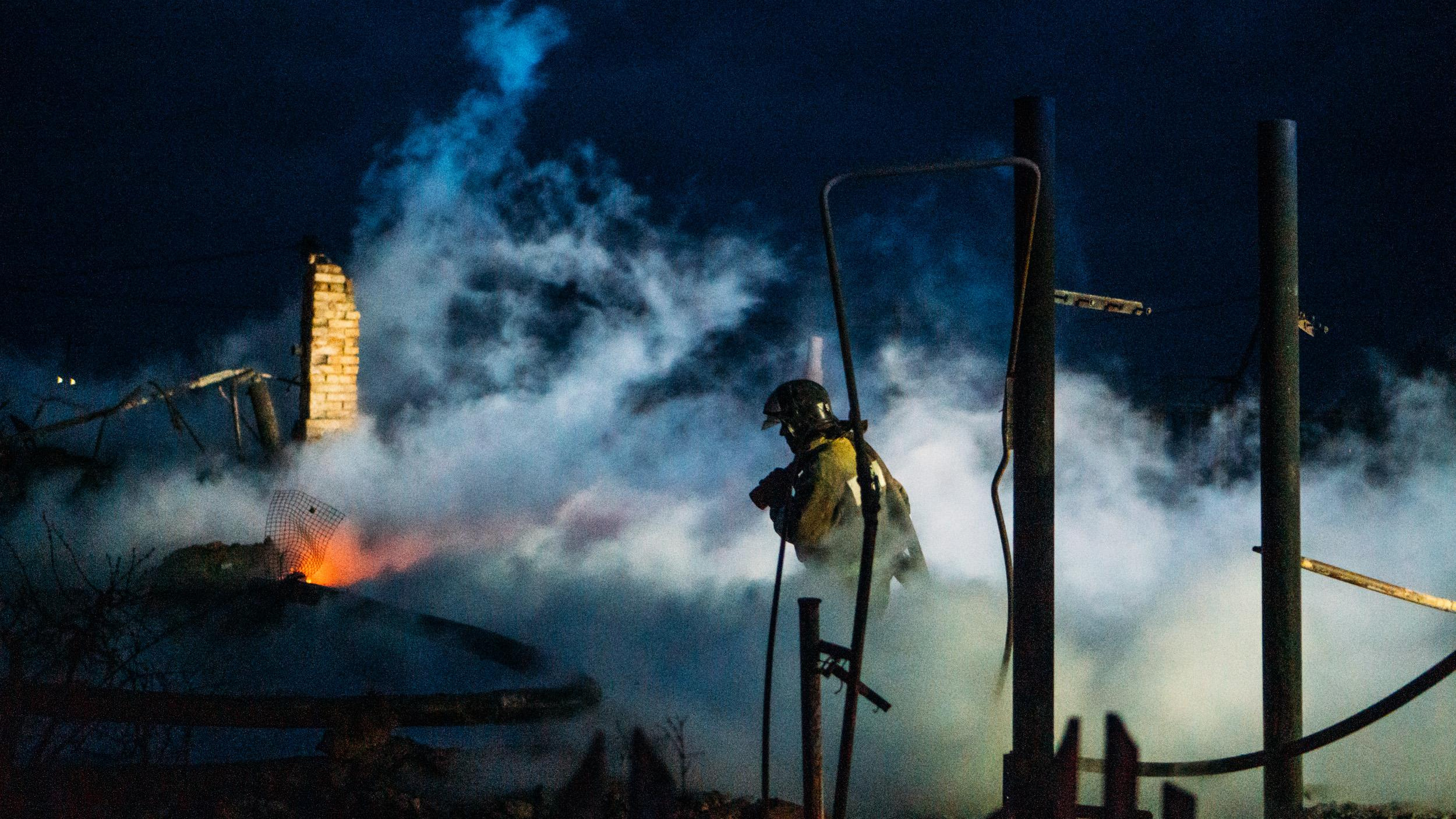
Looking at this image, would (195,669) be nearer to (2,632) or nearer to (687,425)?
(2,632)

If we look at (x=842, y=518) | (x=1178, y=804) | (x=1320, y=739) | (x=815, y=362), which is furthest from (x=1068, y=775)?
(x=815, y=362)

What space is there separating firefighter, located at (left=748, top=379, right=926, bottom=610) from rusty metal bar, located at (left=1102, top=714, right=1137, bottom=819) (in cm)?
237

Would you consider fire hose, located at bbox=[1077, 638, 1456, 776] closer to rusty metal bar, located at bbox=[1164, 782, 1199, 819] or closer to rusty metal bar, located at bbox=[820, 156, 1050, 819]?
rusty metal bar, located at bbox=[1164, 782, 1199, 819]

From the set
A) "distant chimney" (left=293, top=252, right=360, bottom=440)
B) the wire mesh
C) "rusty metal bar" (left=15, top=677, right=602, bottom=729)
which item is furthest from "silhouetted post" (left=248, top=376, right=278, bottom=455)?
"rusty metal bar" (left=15, top=677, right=602, bottom=729)

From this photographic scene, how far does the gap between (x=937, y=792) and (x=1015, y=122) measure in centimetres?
387

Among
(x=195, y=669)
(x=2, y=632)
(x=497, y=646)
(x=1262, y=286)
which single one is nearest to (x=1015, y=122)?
(x=1262, y=286)

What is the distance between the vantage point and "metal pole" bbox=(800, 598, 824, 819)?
11.7 feet

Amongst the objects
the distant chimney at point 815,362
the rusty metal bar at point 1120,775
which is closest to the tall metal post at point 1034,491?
the rusty metal bar at point 1120,775

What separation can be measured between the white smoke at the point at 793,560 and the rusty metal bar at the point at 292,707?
0.32m

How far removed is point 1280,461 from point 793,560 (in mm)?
6647

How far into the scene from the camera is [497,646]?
8430 mm

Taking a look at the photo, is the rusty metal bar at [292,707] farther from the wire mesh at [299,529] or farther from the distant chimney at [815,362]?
the distant chimney at [815,362]

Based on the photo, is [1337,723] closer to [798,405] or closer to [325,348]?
[798,405]

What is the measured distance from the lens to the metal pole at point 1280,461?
461 centimetres
